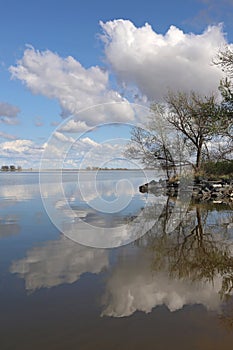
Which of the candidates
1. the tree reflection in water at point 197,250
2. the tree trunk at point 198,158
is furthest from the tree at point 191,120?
the tree reflection in water at point 197,250

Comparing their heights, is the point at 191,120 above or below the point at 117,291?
above

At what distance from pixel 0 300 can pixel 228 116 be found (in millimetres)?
19441

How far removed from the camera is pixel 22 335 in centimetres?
383

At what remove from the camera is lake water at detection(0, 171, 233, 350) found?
380 centimetres

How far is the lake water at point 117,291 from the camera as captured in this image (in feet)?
12.5

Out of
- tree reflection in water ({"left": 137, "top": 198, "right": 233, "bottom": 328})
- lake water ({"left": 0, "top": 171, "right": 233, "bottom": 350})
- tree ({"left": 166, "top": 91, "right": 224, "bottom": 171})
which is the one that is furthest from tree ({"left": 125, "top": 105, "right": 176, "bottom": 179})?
lake water ({"left": 0, "top": 171, "right": 233, "bottom": 350})

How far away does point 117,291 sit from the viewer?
5.14 m

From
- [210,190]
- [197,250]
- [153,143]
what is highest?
[153,143]

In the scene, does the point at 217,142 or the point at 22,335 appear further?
the point at 217,142

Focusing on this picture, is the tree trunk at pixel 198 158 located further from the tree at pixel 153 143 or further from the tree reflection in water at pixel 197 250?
the tree reflection in water at pixel 197 250

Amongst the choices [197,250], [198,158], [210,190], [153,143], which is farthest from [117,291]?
[198,158]

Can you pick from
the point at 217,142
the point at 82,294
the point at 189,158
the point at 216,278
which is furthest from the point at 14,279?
the point at 189,158

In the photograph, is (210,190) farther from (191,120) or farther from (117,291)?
(117,291)

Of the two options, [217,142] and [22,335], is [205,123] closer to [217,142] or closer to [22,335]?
[217,142]
